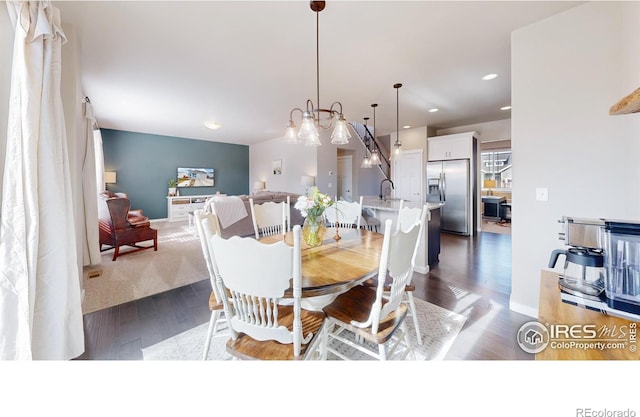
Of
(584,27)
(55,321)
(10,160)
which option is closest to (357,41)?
(584,27)

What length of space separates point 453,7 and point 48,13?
2735mm

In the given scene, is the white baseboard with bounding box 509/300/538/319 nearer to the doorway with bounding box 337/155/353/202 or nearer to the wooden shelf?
the wooden shelf

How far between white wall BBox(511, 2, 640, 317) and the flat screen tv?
7946 mm

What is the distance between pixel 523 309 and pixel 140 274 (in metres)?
4.23

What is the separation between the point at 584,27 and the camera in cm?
179

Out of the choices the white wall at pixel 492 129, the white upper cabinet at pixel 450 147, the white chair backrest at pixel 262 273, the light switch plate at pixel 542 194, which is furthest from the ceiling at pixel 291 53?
the white chair backrest at pixel 262 273

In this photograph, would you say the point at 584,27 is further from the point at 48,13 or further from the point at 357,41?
the point at 48,13

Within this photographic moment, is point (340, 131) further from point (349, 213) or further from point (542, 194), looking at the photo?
point (542, 194)

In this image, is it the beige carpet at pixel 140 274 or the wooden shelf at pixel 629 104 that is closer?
the wooden shelf at pixel 629 104

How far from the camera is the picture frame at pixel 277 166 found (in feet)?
24.3

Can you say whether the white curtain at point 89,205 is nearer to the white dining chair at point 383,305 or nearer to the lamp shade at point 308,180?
the white dining chair at point 383,305

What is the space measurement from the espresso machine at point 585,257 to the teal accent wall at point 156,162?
840cm
